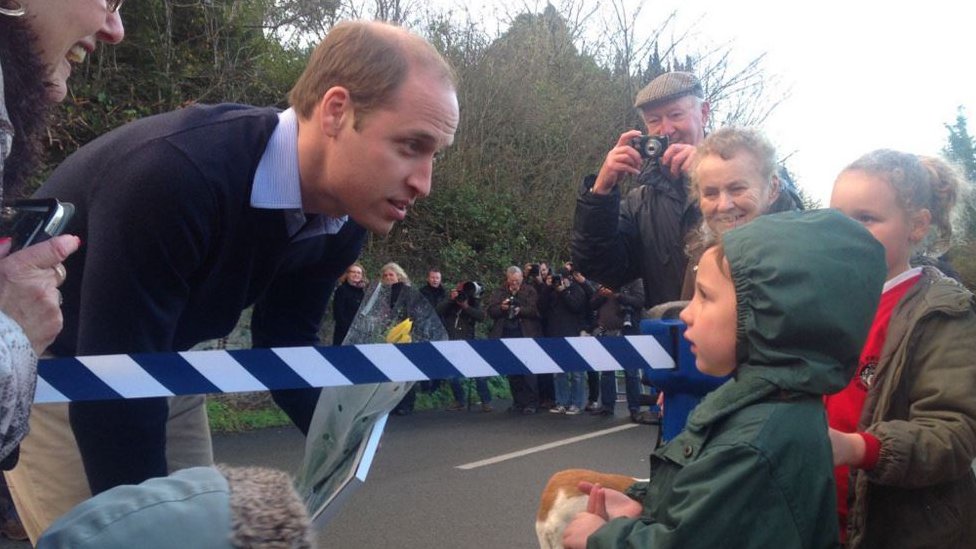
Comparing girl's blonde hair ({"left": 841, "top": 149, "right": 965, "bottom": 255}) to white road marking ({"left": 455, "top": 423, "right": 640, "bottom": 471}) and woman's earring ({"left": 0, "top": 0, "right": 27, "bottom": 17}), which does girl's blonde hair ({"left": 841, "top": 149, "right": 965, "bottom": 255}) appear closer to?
woman's earring ({"left": 0, "top": 0, "right": 27, "bottom": 17})

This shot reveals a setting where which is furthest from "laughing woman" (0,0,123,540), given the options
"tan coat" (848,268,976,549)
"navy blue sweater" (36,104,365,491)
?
"tan coat" (848,268,976,549)

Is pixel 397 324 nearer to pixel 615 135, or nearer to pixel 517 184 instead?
pixel 517 184

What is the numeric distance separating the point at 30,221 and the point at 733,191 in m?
1.99

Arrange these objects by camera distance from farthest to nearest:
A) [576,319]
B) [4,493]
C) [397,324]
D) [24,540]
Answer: [576,319] < [24,540] < [4,493] < [397,324]

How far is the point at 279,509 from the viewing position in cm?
142

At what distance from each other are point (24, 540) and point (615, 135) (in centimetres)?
1735

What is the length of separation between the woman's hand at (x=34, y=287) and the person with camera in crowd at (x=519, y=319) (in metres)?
12.0

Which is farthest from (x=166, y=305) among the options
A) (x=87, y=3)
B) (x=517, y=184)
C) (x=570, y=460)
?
(x=517, y=184)

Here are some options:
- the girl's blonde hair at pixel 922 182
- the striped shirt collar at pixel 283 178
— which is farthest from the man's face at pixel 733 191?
the striped shirt collar at pixel 283 178

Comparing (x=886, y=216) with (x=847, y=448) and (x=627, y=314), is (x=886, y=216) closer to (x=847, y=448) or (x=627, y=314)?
(x=847, y=448)

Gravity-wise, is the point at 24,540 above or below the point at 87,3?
below

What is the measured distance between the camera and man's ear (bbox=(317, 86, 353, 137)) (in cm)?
235

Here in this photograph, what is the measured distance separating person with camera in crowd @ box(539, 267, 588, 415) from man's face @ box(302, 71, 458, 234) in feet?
36.2

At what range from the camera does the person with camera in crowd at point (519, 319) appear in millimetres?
13695
